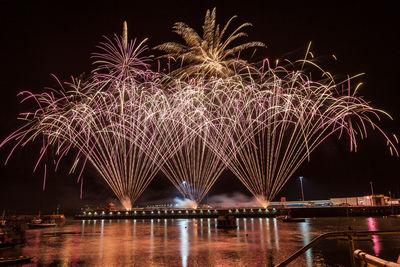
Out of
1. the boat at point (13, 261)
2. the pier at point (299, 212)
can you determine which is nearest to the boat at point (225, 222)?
the pier at point (299, 212)

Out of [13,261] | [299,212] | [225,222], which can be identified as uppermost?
[13,261]

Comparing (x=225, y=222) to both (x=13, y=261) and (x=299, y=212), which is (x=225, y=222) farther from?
(x=299, y=212)

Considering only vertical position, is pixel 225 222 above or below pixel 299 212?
above

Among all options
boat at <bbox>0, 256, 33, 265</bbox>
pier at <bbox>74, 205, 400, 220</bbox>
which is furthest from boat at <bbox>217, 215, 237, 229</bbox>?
boat at <bbox>0, 256, 33, 265</bbox>

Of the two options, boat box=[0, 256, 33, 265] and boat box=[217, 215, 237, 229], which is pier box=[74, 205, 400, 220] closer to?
boat box=[217, 215, 237, 229]

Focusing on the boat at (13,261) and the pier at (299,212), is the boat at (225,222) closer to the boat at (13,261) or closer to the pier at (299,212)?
the pier at (299,212)

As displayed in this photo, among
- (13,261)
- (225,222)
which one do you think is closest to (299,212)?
(225,222)

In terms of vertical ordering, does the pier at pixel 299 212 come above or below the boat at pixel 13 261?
below

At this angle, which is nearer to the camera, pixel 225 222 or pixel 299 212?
pixel 225 222

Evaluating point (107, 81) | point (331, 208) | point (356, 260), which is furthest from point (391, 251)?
point (331, 208)

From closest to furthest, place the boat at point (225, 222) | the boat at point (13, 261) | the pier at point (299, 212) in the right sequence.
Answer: the boat at point (13, 261)
the boat at point (225, 222)
the pier at point (299, 212)

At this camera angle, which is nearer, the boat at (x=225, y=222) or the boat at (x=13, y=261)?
the boat at (x=13, y=261)

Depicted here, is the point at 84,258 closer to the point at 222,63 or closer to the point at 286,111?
the point at 222,63

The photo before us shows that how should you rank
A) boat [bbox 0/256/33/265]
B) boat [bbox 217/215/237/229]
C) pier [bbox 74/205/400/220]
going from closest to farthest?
boat [bbox 0/256/33/265] → boat [bbox 217/215/237/229] → pier [bbox 74/205/400/220]
